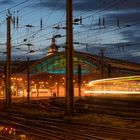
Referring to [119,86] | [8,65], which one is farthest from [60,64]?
[119,86]

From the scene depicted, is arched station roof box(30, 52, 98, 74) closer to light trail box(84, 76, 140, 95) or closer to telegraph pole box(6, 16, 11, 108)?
light trail box(84, 76, 140, 95)

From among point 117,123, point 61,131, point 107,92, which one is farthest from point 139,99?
point 61,131

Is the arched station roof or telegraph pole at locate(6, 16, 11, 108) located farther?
the arched station roof

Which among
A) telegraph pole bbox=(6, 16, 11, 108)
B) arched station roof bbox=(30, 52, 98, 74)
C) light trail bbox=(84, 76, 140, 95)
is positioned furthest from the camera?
arched station roof bbox=(30, 52, 98, 74)

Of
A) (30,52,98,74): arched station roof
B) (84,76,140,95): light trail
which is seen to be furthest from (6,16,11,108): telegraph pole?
(30,52,98,74): arched station roof

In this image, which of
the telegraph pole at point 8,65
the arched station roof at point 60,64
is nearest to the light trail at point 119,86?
the telegraph pole at point 8,65

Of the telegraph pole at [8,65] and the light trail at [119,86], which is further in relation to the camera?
the telegraph pole at [8,65]

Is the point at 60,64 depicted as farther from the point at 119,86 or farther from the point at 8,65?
the point at 119,86

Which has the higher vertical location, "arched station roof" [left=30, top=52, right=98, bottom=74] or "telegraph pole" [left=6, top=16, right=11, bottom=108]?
"arched station roof" [left=30, top=52, right=98, bottom=74]

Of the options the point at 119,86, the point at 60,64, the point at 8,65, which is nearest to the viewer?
the point at 119,86

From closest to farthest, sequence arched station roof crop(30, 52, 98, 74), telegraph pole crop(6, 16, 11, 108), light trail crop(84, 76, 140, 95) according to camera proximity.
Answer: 1. light trail crop(84, 76, 140, 95)
2. telegraph pole crop(6, 16, 11, 108)
3. arched station roof crop(30, 52, 98, 74)

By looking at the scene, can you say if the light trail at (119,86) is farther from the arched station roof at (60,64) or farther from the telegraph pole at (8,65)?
the arched station roof at (60,64)

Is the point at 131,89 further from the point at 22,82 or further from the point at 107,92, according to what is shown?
the point at 22,82

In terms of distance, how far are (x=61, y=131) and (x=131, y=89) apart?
78.4 ft
